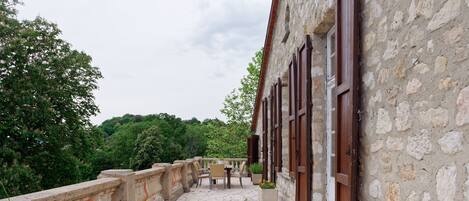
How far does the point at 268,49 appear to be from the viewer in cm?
1102

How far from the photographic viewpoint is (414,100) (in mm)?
2088

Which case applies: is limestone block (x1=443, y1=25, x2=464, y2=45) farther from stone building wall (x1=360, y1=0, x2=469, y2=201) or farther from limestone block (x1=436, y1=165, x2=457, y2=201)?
limestone block (x1=436, y1=165, x2=457, y2=201)

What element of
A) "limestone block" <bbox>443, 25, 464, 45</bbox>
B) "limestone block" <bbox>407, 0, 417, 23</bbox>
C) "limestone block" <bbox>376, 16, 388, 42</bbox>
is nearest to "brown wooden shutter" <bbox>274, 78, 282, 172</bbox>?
"limestone block" <bbox>376, 16, 388, 42</bbox>

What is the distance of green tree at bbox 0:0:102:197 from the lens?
1237 centimetres

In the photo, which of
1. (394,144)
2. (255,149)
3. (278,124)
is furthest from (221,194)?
(394,144)

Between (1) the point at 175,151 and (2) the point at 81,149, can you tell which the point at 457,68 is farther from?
(1) the point at 175,151

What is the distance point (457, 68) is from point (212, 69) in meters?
19.9

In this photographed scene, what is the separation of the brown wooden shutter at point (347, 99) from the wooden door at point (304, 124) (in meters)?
1.16

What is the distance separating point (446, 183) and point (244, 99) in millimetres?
21383

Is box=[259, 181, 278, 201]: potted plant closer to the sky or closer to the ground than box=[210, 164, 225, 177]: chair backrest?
closer to the ground

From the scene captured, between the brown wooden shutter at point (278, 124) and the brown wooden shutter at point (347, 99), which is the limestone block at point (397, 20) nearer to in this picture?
the brown wooden shutter at point (347, 99)

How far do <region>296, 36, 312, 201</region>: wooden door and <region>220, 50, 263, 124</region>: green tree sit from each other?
1773cm

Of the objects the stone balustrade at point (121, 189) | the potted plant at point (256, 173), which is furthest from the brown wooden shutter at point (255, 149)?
the stone balustrade at point (121, 189)

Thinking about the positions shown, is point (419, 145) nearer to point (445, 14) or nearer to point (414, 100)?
point (414, 100)
